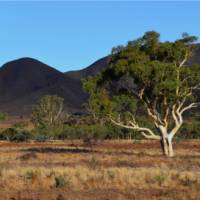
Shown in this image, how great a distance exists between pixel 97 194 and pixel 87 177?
4582 millimetres

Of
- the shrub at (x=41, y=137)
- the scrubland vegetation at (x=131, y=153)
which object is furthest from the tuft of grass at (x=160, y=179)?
the shrub at (x=41, y=137)

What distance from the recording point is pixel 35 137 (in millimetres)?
104188

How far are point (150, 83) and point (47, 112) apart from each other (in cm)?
7229

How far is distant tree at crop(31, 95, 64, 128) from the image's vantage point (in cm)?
11206

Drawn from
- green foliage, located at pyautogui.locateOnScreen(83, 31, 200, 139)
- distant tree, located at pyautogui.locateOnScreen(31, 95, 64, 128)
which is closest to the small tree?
green foliage, located at pyautogui.locateOnScreen(83, 31, 200, 139)

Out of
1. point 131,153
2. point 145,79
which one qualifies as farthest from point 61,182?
point 131,153

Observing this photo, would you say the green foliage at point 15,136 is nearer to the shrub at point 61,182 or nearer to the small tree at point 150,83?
the small tree at point 150,83

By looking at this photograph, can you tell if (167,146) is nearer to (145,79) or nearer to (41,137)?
(145,79)

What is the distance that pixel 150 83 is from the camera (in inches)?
1711

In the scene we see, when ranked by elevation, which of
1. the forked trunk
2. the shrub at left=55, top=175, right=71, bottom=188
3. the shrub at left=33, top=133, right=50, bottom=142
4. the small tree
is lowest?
the shrub at left=55, top=175, right=71, bottom=188

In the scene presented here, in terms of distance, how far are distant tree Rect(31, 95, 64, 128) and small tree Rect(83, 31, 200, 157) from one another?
64.5 m

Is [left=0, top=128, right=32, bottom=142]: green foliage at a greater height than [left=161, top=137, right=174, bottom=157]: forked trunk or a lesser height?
greater

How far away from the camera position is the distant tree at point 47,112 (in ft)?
368

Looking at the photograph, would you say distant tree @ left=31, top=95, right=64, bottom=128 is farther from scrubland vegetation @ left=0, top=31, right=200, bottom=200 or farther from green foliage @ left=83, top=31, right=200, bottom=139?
green foliage @ left=83, top=31, right=200, bottom=139
